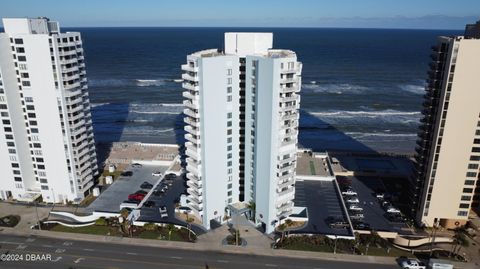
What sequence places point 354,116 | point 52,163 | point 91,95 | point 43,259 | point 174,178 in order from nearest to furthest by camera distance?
point 43,259 → point 52,163 → point 174,178 → point 354,116 → point 91,95

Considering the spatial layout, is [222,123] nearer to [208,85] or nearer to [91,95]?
[208,85]

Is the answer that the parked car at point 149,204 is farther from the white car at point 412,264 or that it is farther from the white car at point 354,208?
the white car at point 412,264

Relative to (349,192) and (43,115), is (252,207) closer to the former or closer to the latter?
(349,192)

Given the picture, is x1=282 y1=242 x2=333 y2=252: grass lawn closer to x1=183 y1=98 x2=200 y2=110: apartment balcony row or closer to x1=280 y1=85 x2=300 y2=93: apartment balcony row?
x1=280 y1=85 x2=300 y2=93: apartment balcony row

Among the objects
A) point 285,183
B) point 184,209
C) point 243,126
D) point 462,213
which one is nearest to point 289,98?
point 243,126

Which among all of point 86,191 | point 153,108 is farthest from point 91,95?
point 86,191

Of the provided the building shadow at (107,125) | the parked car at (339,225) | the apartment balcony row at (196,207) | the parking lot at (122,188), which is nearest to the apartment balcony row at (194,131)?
the apartment balcony row at (196,207)
